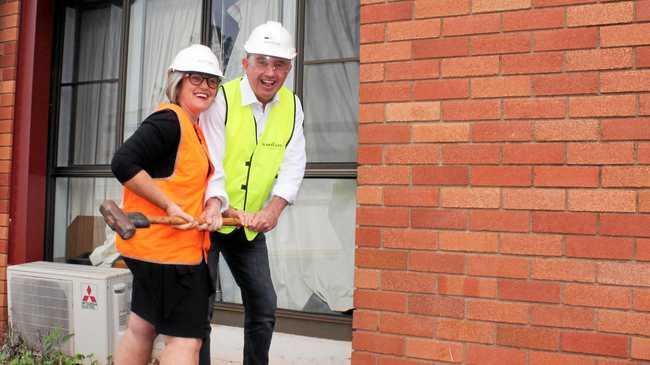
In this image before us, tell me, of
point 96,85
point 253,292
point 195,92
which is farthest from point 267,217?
point 96,85

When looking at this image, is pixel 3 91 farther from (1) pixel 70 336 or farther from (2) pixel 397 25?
(2) pixel 397 25

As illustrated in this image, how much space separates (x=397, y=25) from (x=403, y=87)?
0.28m

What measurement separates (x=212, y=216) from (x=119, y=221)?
387 mm

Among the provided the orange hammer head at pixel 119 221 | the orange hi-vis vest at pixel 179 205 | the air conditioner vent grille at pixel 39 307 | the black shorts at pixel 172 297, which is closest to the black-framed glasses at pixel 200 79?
A: the orange hi-vis vest at pixel 179 205

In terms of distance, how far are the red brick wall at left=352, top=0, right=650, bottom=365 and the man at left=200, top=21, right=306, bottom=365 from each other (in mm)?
356

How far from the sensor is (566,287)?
236 cm

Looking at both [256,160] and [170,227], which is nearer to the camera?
[170,227]

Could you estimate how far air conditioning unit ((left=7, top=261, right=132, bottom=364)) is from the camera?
368 centimetres

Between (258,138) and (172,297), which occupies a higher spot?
(258,138)

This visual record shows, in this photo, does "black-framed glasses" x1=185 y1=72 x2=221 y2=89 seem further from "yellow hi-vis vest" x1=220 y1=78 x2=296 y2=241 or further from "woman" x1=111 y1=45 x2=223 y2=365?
"yellow hi-vis vest" x1=220 y1=78 x2=296 y2=241

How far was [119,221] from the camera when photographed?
2062 millimetres

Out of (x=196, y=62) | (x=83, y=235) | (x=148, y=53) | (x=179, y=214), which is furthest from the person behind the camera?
(x=83, y=235)

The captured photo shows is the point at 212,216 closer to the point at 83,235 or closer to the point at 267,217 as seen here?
the point at 267,217

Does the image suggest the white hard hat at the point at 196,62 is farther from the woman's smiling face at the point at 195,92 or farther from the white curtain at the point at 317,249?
the white curtain at the point at 317,249
